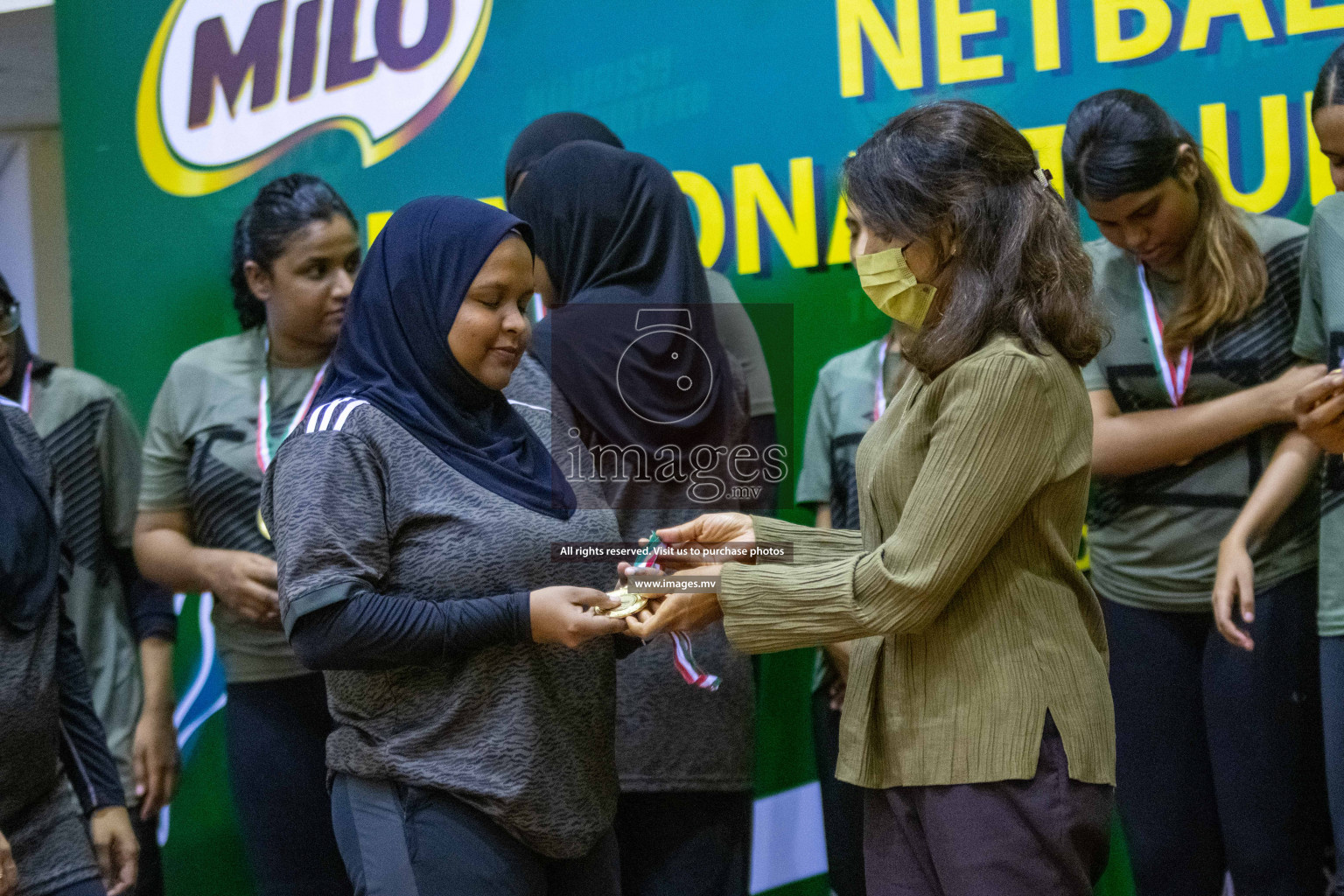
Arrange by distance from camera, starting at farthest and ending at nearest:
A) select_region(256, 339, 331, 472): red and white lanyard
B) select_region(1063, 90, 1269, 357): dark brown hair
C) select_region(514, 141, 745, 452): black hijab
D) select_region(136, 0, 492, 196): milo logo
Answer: select_region(136, 0, 492, 196): milo logo → select_region(256, 339, 331, 472): red and white lanyard → select_region(1063, 90, 1269, 357): dark brown hair → select_region(514, 141, 745, 452): black hijab

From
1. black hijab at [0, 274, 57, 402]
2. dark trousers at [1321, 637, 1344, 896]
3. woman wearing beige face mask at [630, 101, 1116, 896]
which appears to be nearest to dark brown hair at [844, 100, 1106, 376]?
woman wearing beige face mask at [630, 101, 1116, 896]

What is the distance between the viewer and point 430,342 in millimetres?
1764

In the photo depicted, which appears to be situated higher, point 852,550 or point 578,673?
point 852,550

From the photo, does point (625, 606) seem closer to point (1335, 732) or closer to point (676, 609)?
point (676, 609)

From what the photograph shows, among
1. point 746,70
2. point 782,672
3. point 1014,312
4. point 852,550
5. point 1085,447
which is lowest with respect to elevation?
A: point 782,672

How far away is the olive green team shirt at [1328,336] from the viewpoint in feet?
7.77

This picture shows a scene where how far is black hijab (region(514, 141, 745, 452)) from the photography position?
195cm

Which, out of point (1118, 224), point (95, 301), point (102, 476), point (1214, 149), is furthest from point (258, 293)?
point (1214, 149)

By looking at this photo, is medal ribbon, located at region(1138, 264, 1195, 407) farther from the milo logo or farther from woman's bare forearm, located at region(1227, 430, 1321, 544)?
the milo logo

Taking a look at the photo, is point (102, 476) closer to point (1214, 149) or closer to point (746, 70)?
point (746, 70)

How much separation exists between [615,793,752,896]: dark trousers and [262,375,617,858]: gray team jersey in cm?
39

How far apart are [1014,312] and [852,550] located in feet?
1.54

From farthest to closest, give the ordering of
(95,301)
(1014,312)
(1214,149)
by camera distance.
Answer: (95,301) < (1214,149) < (1014,312)

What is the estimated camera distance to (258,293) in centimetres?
293
